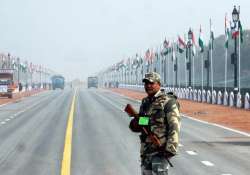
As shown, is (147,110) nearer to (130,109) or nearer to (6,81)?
(130,109)

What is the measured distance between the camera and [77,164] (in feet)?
48.8

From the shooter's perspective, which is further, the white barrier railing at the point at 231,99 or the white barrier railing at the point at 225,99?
the white barrier railing at the point at 225,99

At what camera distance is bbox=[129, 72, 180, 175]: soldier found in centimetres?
697

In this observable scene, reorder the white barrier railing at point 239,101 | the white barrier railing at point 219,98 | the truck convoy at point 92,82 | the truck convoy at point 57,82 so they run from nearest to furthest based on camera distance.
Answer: the white barrier railing at point 239,101 → the white barrier railing at point 219,98 → the truck convoy at point 57,82 → the truck convoy at point 92,82

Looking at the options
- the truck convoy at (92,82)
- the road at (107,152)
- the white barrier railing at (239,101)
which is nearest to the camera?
the road at (107,152)

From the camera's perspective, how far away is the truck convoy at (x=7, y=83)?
7944 cm

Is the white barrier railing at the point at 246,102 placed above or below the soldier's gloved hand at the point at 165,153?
below

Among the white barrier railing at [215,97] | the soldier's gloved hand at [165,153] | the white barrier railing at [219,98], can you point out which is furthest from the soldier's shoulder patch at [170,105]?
the white barrier railing at [219,98]

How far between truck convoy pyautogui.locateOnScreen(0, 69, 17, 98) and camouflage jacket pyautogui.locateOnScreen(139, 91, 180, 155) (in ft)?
241

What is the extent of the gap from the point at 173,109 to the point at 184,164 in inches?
311

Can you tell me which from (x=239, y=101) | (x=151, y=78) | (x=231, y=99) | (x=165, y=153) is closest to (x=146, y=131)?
(x=165, y=153)

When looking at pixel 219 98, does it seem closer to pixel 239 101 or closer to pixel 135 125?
pixel 239 101

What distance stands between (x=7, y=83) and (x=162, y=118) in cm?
7364

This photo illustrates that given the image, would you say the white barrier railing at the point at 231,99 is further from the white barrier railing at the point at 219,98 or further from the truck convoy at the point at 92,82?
the truck convoy at the point at 92,82
